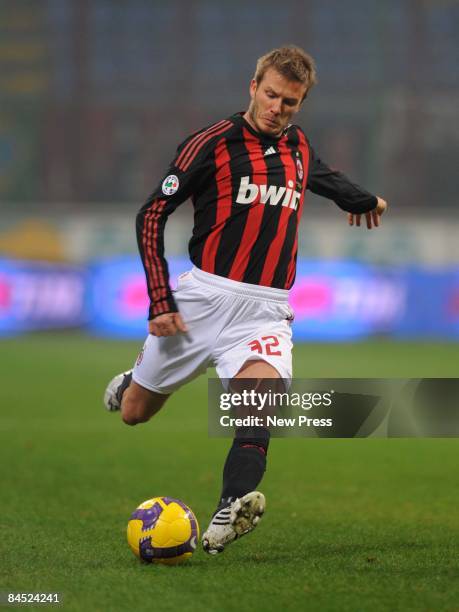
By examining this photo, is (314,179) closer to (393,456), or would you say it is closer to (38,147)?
(393,456)

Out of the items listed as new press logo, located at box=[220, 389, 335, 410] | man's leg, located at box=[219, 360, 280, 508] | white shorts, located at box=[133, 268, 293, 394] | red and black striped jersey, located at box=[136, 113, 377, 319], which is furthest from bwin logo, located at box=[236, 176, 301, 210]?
new press logo, located at box=[220, 389, 335, 410]

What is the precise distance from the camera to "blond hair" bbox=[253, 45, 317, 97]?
14.3 feet

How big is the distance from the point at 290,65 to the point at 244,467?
1.51 metres

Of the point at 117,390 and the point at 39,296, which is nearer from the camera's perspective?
the point at 117,390

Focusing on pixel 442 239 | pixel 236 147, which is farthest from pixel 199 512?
pixel 442 239

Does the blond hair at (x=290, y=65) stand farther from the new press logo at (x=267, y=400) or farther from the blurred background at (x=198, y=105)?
the blurred background at (x=198, y=105)

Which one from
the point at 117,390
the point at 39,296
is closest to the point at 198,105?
the point at 39,296

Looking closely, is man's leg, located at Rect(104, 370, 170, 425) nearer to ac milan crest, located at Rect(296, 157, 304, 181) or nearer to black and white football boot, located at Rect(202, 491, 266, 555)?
black and white football boot, located at Rect(202, 491, 266, 555)

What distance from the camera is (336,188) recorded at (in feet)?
16.1

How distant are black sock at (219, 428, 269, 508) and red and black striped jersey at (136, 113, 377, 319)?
0.58 meters

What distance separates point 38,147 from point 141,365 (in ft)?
67.0

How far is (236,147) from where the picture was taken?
4.47 m

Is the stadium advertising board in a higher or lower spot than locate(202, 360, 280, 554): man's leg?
higher

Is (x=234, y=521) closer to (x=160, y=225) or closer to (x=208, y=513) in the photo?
(x=160, y=225)
